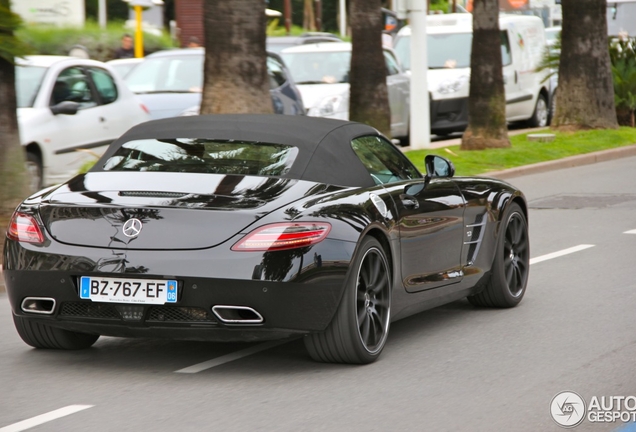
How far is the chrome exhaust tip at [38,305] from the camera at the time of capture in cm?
625

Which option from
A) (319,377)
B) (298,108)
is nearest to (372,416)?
(319,377)

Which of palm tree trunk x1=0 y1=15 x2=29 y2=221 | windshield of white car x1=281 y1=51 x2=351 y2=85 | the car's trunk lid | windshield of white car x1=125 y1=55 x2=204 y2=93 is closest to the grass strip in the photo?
windshield of white car x1=281 y1=51 x2=351 y2=85

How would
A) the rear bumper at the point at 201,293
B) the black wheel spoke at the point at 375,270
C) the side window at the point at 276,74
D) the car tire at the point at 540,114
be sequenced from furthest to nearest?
the car tire at the point at 540,114 < the side window at the point at 276,74 < the black wheel spoke at the point at 375,270 < the rear bumper at the point at 201,293

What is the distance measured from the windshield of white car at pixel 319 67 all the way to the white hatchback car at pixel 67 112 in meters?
5.74

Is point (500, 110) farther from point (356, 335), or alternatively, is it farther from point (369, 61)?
point (356, 335)

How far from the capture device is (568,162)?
20516 millimetres

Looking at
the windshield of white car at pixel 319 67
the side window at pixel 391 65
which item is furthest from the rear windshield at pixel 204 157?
the side window at pixel 391 65

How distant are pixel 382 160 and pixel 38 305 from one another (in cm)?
224

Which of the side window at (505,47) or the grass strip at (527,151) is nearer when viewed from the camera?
the grass strip at (527,151)

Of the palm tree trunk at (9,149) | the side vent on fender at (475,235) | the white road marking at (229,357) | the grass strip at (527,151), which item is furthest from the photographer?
the grass strip at (527,151)

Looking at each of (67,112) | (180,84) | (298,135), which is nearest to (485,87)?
(180,84)

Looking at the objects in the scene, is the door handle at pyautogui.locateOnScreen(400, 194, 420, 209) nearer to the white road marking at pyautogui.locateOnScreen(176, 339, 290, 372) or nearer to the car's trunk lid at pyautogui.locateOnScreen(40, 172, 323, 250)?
the car's trunk lid at pyautogui.locateOnScreen(40, 172, 323, 250)

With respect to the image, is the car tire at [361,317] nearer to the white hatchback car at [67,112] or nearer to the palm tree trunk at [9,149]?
the palm tree trunk at [9,149]

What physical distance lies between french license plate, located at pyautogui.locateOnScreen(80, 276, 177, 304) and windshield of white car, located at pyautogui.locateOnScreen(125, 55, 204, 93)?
A: 11882mm
